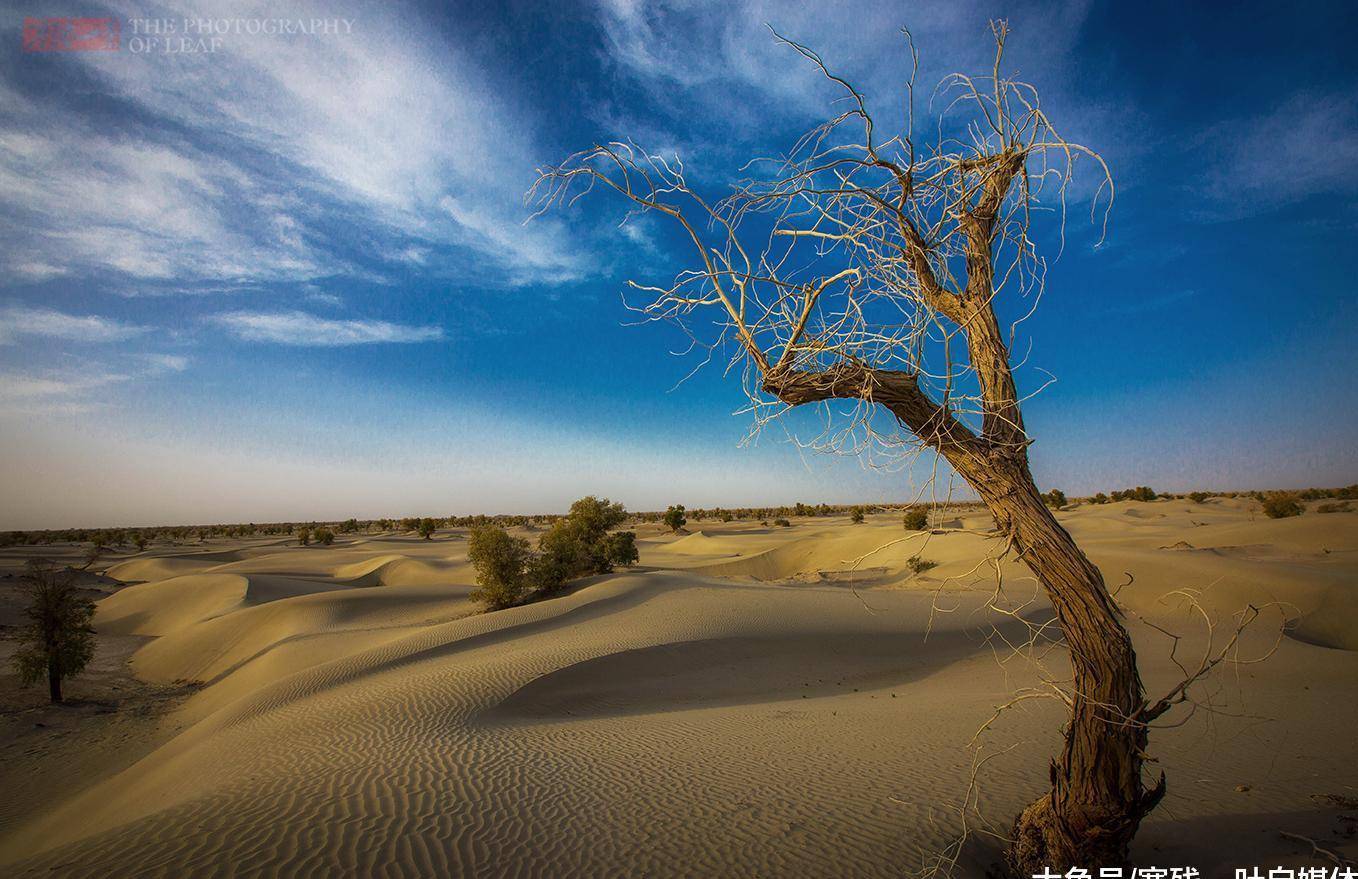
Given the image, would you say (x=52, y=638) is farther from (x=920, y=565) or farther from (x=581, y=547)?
(x=920, y=565)

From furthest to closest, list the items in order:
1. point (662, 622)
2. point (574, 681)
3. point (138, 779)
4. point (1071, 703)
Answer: point (662, 622) < point (574, 681) < point (138, 779) < point (1071, 703)

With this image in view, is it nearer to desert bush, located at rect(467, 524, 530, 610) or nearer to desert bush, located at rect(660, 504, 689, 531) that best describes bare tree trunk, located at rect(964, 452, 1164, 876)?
desert bush, located at rect(467, 524, 530, 610)

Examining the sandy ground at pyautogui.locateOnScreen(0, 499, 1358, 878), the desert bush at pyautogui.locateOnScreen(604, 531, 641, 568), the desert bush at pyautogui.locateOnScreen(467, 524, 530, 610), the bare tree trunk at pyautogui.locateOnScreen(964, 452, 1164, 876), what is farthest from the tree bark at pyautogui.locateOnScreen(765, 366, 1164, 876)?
the desert bush at pyautogui.locateOnScreen(604, 531, 641, 568)

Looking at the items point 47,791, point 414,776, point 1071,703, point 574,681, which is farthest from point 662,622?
point 1071,703

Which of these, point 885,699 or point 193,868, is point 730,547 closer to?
point 885,699

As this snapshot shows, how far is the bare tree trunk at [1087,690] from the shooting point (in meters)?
3.63

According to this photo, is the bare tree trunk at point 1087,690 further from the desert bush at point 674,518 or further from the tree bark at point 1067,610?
the desert bush at point 674,518

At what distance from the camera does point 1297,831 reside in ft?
15.5

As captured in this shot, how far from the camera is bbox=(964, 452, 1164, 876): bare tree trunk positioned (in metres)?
3.63

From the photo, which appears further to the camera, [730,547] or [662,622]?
[730,547]

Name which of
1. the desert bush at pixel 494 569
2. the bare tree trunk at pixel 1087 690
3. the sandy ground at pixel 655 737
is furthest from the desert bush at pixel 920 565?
the bare tree trunk at pixel 1087 690

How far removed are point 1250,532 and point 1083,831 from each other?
31.6 metres

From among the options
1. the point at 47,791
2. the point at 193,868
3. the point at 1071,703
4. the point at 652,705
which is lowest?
the point at 47,791

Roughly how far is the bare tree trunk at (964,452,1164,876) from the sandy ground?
407 mm
